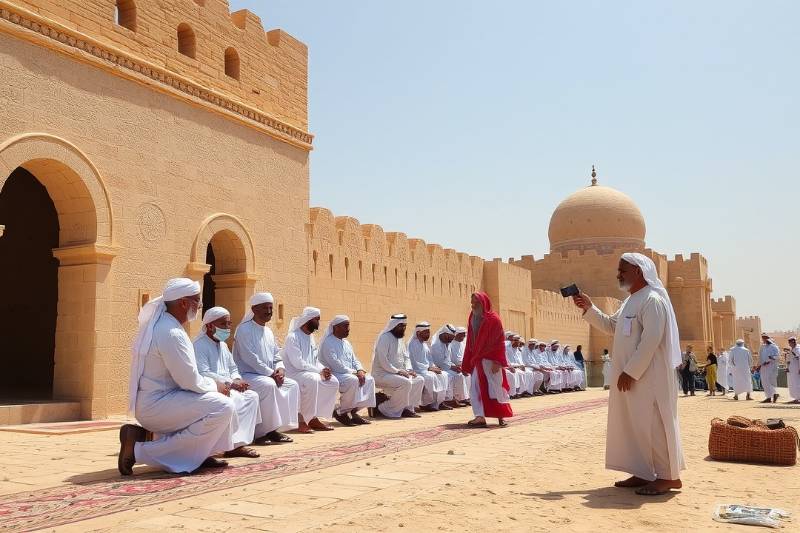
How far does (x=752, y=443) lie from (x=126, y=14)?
937 centimetres

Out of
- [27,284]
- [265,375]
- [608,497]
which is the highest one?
[27,284]

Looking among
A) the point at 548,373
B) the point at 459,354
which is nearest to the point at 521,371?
the point at 548,373

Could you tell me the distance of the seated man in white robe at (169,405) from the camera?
17.8ft

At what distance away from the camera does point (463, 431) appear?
8.64 metres

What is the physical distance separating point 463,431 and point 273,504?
4.63 m

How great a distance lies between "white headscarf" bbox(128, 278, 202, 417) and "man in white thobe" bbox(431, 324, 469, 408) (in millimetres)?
7464

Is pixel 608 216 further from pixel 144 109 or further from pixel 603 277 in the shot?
pixel 144 109

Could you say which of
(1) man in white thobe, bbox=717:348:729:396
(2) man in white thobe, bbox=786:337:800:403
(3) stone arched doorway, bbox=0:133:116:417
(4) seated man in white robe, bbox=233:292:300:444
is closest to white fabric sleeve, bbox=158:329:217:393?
(4) seated man in white robe, bbox=233:292:300:444

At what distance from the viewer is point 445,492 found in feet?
15.4

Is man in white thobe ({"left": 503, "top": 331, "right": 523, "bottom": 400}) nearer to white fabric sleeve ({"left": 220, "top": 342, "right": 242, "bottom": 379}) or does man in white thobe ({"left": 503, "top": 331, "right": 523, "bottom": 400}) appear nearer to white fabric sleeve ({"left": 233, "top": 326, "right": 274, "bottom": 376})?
white fabric sleeve ({"left": 233, "top": 326, "right": 274, "bottom": 376})

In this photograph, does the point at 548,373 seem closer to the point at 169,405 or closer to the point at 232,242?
the point at 232,242

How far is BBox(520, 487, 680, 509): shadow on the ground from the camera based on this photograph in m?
4.49

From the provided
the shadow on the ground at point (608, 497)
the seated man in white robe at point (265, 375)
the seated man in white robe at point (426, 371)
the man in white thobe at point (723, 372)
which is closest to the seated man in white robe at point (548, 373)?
the man in white thobe at point (723, 372)

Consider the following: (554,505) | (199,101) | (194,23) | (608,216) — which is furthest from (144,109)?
(608,216)
